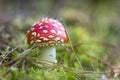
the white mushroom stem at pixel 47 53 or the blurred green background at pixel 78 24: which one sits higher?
the blurred green background at pixel 78 24

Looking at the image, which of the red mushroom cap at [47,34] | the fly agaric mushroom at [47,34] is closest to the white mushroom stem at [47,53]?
the fly agaric mushroom at [47,34]

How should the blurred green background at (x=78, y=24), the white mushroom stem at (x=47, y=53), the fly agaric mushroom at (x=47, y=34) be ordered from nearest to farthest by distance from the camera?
the fly agaric mushroom at (x=47, y=34) < the white mushroom stem at (x=47, y=53) < the blurred green background at (x=78, y=24)

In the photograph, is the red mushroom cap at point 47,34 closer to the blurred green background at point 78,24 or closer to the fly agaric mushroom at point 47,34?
the fly agaric mushroom at point 47,34

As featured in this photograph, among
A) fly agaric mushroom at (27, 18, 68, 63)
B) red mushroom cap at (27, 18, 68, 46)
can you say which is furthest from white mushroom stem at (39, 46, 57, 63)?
red mushroom cap at (27, 18, 68, 46)

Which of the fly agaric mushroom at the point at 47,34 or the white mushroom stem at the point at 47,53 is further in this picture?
the white mushroom stem at the point at 47,53

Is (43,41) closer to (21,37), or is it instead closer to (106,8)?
(21,37)

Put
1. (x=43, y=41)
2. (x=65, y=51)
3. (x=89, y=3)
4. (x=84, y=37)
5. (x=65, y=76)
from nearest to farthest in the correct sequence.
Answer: (x=65, y=76)
(x=43, y=41)
(x=65, y=51)
(x=84, y=37)
(x=89, y=3)

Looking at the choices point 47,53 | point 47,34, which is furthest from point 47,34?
point 47,53

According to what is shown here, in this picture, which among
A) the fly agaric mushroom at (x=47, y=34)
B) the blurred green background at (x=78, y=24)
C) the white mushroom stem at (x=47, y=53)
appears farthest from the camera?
the blurred green background at (x=78, y=24)

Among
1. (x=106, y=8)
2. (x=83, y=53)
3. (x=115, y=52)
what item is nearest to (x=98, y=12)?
(x=106, y=8)
